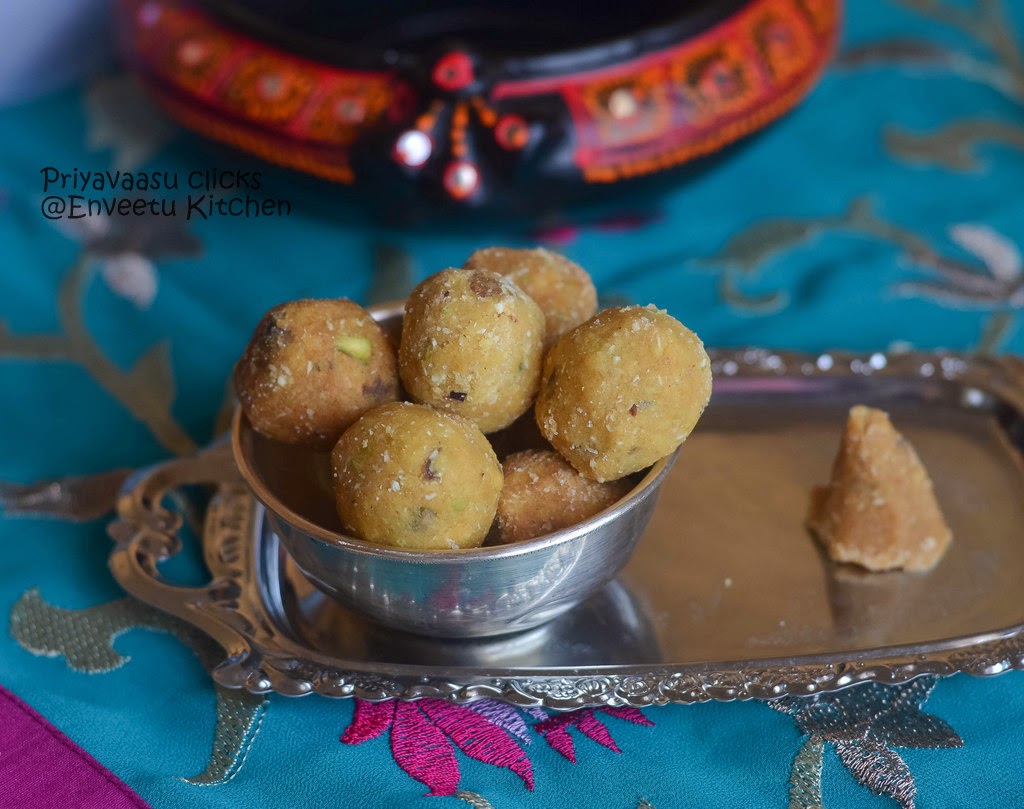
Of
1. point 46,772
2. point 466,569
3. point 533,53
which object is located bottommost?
point 46,772

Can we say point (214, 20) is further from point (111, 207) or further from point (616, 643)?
point (616, 643)

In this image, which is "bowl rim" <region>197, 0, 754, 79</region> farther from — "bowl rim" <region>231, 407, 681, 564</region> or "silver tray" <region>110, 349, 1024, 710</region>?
"bowl rim" <region>231, 407, 681, 564</region>

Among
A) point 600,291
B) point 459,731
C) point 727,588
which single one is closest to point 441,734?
point 459,731

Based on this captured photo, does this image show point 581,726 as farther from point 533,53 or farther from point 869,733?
point 533,53

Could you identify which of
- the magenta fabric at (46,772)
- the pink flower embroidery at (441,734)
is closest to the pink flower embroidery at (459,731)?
the pink flower embroidery at (441,734)

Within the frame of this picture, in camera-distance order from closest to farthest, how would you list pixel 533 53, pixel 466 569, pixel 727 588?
1. pixel 466 569
2. pixel 727 588
3. pixel 533 53

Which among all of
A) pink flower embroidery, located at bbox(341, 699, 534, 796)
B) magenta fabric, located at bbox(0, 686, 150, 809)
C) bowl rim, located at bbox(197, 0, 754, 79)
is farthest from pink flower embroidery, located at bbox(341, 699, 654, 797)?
bowl rim, located at bbox(197, 0, 754, 79)
